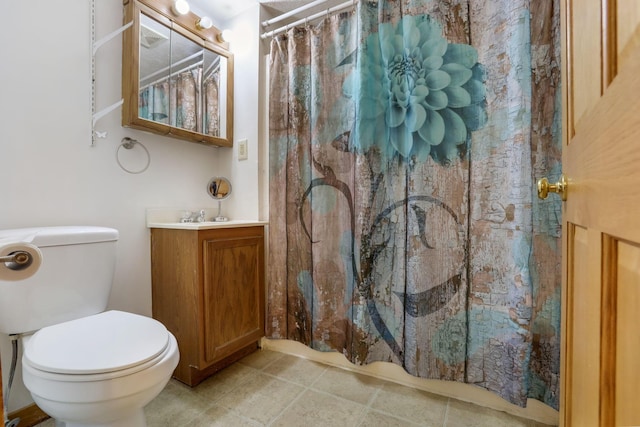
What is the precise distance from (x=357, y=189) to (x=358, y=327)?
0.70 metres

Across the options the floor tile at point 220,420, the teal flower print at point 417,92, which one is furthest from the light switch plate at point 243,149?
the floor tile at point 220,420

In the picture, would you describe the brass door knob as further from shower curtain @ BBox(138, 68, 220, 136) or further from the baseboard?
the baseboard

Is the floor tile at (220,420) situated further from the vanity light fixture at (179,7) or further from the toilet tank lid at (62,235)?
the vanity light fixture at (179,7)

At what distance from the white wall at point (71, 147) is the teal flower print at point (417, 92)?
3.86ft

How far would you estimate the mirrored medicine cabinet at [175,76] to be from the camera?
52.8 inches

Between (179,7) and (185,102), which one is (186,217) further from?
(179,7)

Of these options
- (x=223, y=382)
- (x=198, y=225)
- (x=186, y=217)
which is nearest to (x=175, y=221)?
(x=186, y=217)

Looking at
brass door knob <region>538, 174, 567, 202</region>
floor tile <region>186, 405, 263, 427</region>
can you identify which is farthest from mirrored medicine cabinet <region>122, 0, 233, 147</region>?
brass door knob <region>538, 174, 567, 202</region>

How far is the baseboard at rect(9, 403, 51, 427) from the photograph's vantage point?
3.48 feet

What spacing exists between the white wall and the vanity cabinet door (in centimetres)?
43

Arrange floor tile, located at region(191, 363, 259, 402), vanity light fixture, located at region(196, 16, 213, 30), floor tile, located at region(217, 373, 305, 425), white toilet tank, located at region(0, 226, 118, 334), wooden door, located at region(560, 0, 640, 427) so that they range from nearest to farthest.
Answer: wooden door, located at region(560, 0, 640, 427), white toilet tank, located at region(0, 226, 118, 334), floor tile, located at region(217, 373, 305, 425), floor tile, located at region(191, 363, 259, 402), vanity light fixture, located at region(196, 16, 213, 30)

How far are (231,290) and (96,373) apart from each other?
75 cm

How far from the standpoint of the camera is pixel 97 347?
31.9 inches

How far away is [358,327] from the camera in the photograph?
4.45 ft
